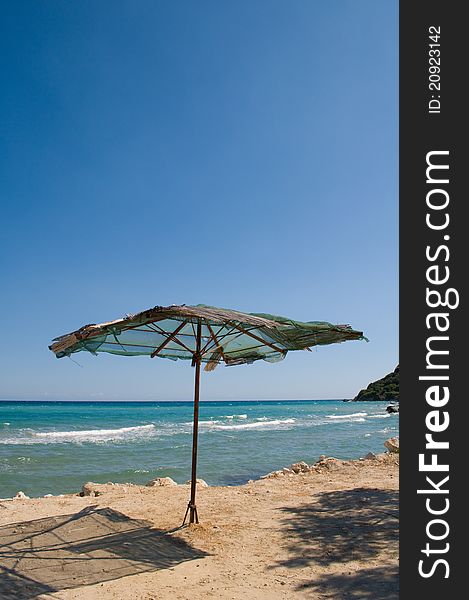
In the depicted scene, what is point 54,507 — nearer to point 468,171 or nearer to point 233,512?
point 233,512

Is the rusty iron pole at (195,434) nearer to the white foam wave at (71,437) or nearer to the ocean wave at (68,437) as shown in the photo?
the ocean wave at (68,437)

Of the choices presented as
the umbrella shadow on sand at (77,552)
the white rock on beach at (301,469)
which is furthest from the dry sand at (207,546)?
the white rock on beach at (301,469)

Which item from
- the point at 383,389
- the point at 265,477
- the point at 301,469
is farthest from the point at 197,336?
the point at 383,389

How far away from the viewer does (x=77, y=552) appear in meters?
4.73

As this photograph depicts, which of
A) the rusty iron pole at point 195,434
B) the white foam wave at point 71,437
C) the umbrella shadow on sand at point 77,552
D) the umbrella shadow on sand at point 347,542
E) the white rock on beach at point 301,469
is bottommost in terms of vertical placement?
the white foam wave at point 71,437

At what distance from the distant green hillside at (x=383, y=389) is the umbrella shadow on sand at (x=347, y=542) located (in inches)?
3574

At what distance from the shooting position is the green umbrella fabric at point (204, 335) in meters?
4.84

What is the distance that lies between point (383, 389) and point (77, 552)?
4082 inches

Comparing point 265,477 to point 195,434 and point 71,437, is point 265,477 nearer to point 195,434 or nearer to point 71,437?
point 195,434

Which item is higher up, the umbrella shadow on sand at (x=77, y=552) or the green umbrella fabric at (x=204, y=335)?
the green umbrella fabric at (x=204, y=335)

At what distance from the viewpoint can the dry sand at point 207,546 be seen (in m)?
3.91

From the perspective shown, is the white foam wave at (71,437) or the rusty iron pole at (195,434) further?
the white foam wave at (71,437)

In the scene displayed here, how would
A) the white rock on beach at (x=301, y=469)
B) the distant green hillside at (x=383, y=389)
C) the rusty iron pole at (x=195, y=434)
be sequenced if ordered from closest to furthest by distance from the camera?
1. the rusty iron pole at (x=195, y=434)
2. the white rock on beach at (x=301, y=469)
3. the distant green hillside at (x=383, y=389)

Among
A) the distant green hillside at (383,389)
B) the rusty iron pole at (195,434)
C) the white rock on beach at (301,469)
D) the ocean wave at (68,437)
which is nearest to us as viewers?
the rusty iron pole at (195,434)
